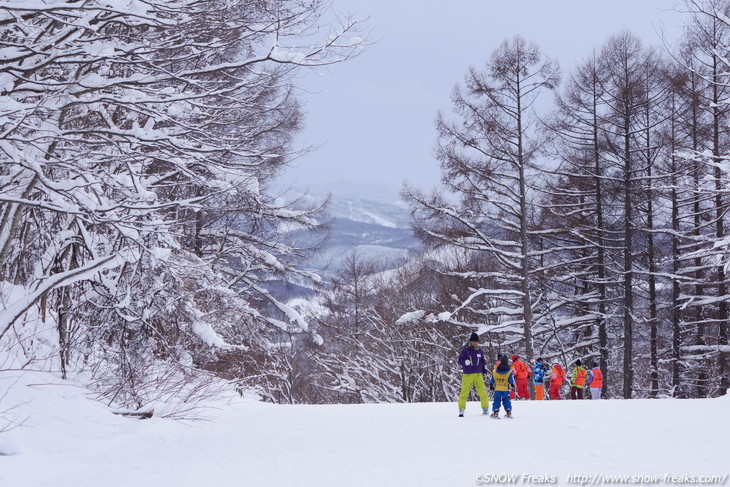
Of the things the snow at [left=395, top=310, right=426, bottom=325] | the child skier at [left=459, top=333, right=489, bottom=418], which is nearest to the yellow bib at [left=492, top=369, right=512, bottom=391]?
the child skier at [left=459, top=333, right=489, bottom=418]

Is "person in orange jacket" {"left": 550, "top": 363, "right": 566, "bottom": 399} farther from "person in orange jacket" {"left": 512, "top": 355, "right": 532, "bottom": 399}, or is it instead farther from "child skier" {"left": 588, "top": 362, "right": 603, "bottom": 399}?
"person in orange jacket" {"left": 512, "top": 355, "right": 532, "bottom": 399}

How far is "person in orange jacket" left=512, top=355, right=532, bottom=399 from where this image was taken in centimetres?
1953

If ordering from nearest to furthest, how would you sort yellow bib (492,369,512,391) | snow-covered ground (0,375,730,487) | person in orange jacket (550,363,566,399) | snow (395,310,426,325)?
snow-covered ground (0,375,730,487), yellow bib (492,369,512,391), person in orange jacket (550,363,566,399), snow (395,310,426,325)

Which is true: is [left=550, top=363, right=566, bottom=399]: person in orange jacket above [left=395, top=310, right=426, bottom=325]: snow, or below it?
below

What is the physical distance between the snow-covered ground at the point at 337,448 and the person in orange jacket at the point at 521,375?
7951 millimetres

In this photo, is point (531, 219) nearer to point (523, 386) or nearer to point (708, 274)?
point (708, 274)

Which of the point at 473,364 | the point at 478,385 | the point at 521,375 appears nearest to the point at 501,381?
the point at 478,385

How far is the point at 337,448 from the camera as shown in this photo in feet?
26.9

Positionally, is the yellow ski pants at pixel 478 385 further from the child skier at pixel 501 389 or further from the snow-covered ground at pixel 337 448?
the snow-covered ground at pixel 337 448

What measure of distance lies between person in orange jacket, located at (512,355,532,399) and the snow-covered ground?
26.1 ft

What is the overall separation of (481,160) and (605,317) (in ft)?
25.9

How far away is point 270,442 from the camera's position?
8.70 meters

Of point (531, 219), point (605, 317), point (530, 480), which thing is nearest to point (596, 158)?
point (531, 219)

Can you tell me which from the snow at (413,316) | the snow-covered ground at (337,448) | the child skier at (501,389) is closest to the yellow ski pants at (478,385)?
the child skier at (501,389)
